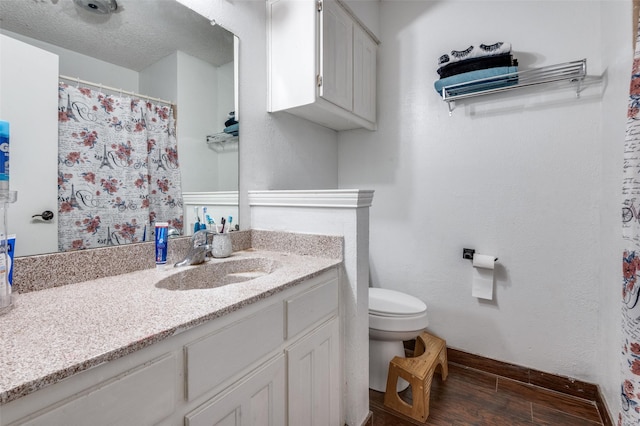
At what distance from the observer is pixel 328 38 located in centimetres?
154

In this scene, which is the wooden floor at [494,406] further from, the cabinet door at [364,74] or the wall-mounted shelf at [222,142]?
the cabinet door at [364,74]

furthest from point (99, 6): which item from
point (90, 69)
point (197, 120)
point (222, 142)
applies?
point (222, 142)

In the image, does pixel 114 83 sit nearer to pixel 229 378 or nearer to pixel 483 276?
pixel 229 378

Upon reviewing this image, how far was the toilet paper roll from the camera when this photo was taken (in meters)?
1.72

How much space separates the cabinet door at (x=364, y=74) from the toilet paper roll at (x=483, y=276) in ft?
3.82

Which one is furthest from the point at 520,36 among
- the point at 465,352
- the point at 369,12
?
the point at 465,352

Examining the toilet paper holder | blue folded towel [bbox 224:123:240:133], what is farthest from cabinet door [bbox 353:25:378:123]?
the toilet paper holder

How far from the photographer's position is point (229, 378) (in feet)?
2.46

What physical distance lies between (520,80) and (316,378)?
1867 millimetres

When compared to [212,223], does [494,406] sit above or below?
below

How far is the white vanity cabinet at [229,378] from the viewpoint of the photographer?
49 centimetres

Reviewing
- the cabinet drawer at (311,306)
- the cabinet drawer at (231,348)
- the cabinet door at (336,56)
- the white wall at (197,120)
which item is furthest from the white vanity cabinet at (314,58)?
the cabinet drawer at (231,348)

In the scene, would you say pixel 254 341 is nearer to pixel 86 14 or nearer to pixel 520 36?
pixel 86 14

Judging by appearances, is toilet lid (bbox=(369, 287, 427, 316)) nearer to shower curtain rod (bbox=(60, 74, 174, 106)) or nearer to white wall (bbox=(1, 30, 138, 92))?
shower curtain rod (bbox=(60, 74, 174, 106))
